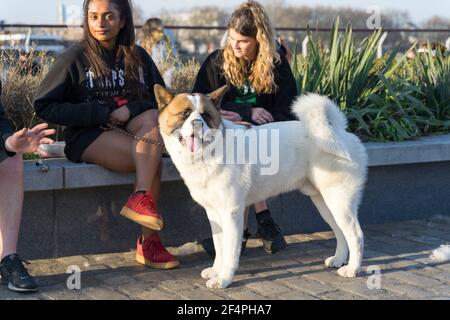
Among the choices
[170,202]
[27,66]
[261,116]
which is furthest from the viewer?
[27,66]

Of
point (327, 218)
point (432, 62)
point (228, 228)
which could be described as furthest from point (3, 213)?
point (432, 62)

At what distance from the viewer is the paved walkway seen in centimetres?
374

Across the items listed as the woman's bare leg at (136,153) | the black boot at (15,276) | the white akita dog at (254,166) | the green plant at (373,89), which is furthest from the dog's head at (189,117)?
the green plant at (373,89)

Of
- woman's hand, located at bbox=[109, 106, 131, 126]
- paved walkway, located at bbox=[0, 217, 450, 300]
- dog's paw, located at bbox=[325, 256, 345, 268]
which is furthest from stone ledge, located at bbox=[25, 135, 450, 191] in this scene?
dog's paw, located at bbox=[325, 256, 345, 268]

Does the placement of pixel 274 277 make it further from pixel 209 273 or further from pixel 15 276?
pixel 15 276

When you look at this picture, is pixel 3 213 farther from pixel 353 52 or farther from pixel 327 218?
pixel 353 52

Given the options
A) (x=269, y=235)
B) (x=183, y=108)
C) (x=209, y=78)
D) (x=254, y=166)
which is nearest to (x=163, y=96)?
(x=183, y=108)

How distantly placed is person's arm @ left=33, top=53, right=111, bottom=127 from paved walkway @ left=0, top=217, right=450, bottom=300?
36.4 inches

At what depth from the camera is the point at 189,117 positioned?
11.7 feet

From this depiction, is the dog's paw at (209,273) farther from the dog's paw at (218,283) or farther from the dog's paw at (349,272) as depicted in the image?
the dog's paw at (349,272)

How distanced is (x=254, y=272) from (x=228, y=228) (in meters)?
0.52

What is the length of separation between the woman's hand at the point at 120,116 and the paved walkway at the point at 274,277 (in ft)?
A: 3.01

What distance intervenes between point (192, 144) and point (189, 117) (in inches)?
6.0

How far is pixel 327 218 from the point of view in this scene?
4387 millimetres
